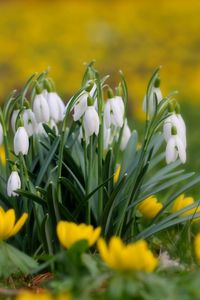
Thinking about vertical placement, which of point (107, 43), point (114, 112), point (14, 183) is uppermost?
point (107, 43)

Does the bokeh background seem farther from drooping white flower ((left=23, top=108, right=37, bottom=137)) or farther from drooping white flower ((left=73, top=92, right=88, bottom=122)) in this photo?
drooping white flower ((left=73, top=92, right=88, bottom=122))

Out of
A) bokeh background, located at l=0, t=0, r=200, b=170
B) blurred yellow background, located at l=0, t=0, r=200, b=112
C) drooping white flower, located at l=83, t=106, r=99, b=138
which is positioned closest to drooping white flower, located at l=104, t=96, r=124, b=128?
drooping white flower, located at l=83, t=106, r=99, b=138

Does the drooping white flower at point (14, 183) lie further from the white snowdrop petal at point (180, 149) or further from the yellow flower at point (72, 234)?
the white snowdrop petal at point (180, 149)

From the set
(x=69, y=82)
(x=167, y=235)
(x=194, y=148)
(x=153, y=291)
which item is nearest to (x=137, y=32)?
(x=69, y=82)

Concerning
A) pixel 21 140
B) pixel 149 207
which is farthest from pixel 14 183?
pixel 149 207

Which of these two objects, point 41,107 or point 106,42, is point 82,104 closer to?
point 41,107
